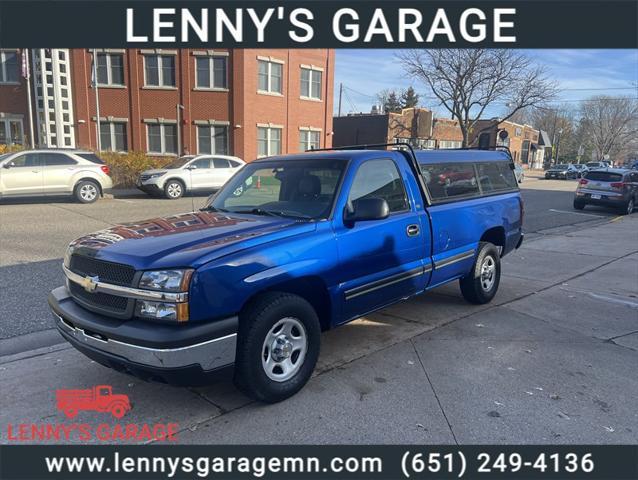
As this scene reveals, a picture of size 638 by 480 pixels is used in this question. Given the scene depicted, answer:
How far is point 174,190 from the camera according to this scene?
55.8ft

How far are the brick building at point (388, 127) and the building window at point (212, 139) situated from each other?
717 inches

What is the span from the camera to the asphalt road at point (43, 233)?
15.9 ft

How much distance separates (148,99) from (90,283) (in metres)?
23.3

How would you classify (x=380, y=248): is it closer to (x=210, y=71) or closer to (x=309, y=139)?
(x=210, y=71)

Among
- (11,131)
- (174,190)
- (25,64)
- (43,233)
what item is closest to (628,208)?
(174,190)

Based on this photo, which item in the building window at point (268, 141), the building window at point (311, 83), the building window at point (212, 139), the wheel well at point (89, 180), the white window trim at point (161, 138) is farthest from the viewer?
the building window at point (311, 83)

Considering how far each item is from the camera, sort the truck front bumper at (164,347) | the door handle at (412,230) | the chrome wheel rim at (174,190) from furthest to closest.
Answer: the chrome wheel rim at (174,190), the door handle at (412,230), the truck front bumper at (164,347)

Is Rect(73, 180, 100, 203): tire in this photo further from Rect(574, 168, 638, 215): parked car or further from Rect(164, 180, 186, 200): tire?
Rect(574, 168, 638, 215): parked car

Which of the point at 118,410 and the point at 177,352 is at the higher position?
the point at 177,352

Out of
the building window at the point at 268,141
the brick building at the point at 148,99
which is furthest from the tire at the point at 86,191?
the building window at the point at 268,141

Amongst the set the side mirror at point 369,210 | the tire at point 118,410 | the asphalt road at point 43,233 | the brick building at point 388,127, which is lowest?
the tire at point 118,410

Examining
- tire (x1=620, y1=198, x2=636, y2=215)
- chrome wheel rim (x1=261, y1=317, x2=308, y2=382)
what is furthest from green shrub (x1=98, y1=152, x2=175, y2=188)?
tire (x1=620, y1=198, x2=636, y2=215)

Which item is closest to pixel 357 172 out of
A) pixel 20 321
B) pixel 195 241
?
pixel 195 241

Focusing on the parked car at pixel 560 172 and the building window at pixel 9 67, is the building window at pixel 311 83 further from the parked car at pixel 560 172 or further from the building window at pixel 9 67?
Answer: the parked car at pixel 560 172
